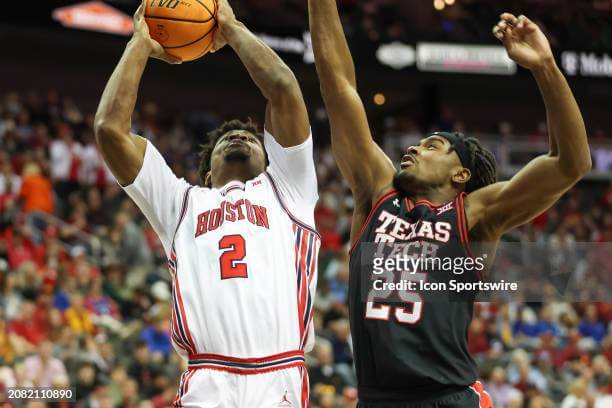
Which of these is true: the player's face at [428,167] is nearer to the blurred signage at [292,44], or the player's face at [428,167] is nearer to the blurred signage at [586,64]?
the blurred signage at [292,44]

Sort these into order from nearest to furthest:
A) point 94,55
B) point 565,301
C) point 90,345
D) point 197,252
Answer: point 197,252 < point 90,345 < point 565,301 < point 94,55

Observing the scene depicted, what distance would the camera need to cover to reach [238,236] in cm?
455

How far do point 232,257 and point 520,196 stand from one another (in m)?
1.29

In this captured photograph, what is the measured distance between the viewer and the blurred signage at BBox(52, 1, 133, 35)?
18.0 m

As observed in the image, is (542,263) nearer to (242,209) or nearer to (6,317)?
(6,317)

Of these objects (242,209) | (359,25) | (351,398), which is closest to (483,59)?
(359,25)

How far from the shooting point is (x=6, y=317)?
10.8m

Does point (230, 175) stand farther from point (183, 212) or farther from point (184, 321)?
point (184, 321)

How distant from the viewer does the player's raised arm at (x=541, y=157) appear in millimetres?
3918

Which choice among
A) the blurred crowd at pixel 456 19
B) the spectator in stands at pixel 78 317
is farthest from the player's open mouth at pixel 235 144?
the blurred crowd at pixel 456 19

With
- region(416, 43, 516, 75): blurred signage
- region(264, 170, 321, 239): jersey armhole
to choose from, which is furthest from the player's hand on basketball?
region(416, 43, 516, 75): blurred signage

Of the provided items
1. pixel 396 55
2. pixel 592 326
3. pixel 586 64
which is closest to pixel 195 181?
pixel 592 326

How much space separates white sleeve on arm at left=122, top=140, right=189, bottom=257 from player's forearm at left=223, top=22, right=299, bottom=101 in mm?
597

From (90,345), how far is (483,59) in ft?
40.4
